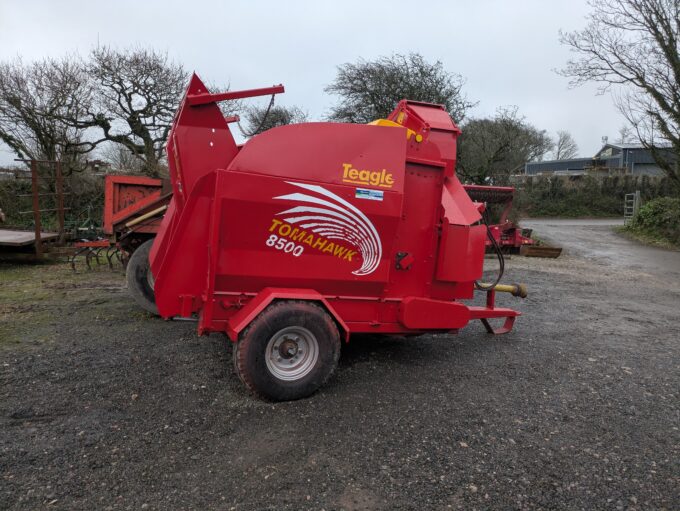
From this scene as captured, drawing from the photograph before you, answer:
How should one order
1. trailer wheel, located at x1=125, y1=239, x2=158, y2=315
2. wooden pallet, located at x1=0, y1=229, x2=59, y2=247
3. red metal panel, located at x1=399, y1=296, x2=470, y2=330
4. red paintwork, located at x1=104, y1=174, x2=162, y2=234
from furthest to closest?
wooden pallet, located at x1=0, y1=229, x2=59, y2=247, red paintwork, located at x1=104, y1=174, x2=162, y2=234, trailer wheel, located at x1=125, y1=239, x2=158, y2=315, red metal panel, located at x1=399, y1=296, x2=470, y2=330

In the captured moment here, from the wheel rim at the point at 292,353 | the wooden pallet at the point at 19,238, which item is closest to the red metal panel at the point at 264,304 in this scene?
the wheel rim at the point at 292,353

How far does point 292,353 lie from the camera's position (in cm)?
337

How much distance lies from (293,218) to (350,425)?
1.50m

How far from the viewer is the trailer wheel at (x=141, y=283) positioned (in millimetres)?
5570

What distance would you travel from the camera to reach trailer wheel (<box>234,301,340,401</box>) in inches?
126

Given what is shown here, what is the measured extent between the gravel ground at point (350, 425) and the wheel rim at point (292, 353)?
0.24m

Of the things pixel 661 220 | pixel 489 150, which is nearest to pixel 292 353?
pixel 489 150

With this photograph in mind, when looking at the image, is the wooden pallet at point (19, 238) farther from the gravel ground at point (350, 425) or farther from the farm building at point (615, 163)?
the farm building at point (615, 163)

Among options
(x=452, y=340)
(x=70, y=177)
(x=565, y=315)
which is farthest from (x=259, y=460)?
(x=70, y=177)

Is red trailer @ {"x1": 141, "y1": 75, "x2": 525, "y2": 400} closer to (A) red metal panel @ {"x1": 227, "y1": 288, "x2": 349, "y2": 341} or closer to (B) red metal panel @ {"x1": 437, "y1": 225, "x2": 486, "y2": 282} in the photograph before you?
(A) red metal panel @ {"x1": 227, "y1": 288, "x2": 349, "y2": 341}

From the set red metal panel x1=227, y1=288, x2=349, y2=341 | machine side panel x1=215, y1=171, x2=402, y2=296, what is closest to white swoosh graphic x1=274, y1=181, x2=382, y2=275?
machine side panel x1=215, y1=171, x2=402, y2=296

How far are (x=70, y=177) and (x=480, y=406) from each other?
14281mm

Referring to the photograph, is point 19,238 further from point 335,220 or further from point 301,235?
point 335,220

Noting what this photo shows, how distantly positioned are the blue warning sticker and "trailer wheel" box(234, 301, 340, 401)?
2.98ft
